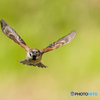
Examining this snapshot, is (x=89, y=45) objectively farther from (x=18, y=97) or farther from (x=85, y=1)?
(x=18, y=97)

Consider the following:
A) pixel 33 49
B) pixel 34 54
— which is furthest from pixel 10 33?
pixel 34 54

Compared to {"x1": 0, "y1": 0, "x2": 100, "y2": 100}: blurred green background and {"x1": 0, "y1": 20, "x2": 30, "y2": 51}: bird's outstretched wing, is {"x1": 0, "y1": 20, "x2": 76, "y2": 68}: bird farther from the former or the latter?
{"x1": 0, "y1": 0, "x2": 100, "y2": 100}: blurred green background

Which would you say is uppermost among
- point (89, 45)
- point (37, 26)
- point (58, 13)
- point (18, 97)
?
point (58, 13)

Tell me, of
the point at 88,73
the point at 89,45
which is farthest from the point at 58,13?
the point at 88,73

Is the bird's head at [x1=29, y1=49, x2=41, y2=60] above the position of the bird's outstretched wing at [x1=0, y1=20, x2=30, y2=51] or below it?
below

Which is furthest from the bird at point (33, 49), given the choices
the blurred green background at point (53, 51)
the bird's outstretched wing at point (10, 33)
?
the blurred green background at point (53, 51)

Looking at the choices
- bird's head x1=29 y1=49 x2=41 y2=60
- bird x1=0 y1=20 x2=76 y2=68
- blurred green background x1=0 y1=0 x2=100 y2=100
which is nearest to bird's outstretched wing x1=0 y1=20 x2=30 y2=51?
bird x1=0 y1=20 x2=76 y2=68

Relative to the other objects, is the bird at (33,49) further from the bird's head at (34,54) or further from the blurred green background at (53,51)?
the blurred green background at (53,51)

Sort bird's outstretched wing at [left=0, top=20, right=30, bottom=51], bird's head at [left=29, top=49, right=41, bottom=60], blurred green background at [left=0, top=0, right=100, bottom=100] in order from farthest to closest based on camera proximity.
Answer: blurred green background at [left=0, top=0, right=100, bottom=100] → bird's outstretched wing at [left=0, top=20, right=30, bottom=51] → bird's head at [left=29, top=49, right=41, bottom=60]
